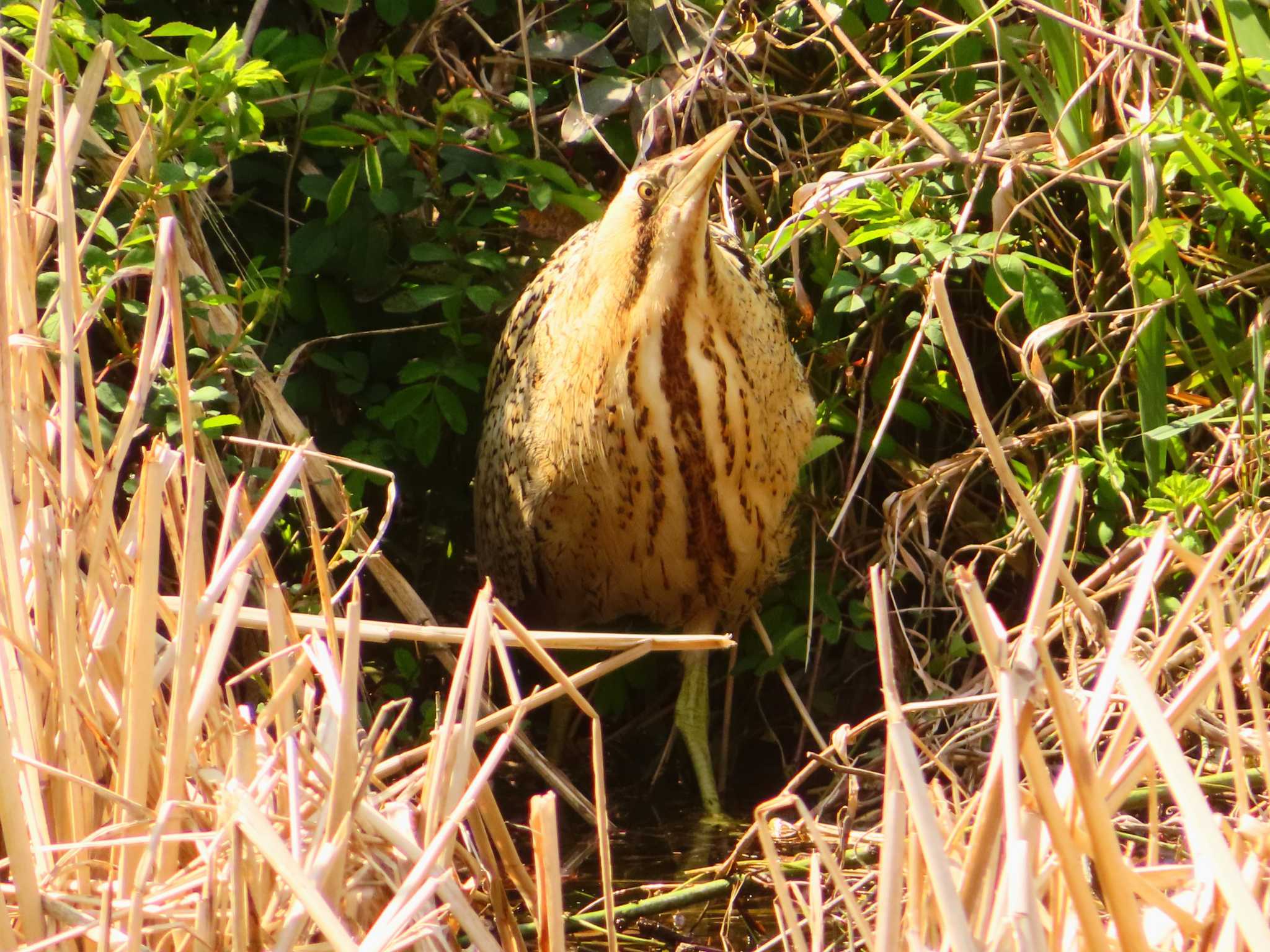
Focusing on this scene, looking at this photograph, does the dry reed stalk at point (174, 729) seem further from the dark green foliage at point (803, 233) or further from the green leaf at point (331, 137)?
the green leaf at point (331, 137)

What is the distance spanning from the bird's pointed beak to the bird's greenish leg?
91 cm

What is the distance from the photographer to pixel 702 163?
2.49 metres

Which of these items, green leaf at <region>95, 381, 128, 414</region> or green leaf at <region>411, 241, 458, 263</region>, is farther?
green leaf at <region>411, 241, 458, 263</region>

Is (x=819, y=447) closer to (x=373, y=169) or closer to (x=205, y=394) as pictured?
(x=373, y=169)

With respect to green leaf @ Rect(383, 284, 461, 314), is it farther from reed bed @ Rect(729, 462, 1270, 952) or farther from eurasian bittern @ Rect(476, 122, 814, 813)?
reed bed @ Rect(729, 462, 1270, 952)

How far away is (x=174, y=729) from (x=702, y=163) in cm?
145

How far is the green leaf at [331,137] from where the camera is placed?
8.90 feet

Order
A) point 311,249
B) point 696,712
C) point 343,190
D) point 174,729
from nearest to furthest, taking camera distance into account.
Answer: point 174,729
point 343,190
point 311,249
point 696,712

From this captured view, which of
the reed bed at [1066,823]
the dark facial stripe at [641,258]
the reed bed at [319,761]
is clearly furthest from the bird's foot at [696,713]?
the reed bed at [1066,823]

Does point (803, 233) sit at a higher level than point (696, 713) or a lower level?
higher

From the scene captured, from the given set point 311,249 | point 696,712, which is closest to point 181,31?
point 311,249

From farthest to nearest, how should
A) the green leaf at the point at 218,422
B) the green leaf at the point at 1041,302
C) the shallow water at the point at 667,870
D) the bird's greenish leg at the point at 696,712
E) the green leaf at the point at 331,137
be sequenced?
the bird's greenish leg at the point at 696,712 → the green leaf at the point at 331,137 → the green leaf at the point at 1041,302 → the green leaf at the point at 218,422 → the shallow water at the point at 667,870

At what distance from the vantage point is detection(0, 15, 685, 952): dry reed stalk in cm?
127

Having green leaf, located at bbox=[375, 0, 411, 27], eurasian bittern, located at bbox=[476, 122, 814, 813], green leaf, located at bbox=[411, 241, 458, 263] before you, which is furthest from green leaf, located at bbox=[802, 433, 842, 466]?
green leaf, located at bbox=[375, 0, 411, 27]
